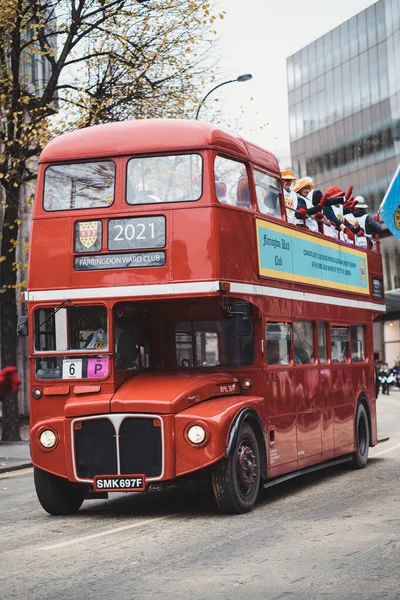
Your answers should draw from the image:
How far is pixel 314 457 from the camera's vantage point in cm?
1503

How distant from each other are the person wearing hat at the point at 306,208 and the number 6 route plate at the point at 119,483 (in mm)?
4763

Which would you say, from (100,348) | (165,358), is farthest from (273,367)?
(100,348)

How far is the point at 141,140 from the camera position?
12.3 meters

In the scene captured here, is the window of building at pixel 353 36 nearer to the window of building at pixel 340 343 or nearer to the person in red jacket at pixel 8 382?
the window of building at pixel 340 343

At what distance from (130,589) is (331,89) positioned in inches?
2755

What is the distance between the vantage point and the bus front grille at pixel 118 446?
11484mm

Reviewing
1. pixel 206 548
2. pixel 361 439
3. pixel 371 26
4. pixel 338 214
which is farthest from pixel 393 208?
pixel 371 26

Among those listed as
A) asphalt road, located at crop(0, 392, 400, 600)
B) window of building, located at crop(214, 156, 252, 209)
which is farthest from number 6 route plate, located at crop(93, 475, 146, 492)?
window of building, located at crop(214, 156, 252, 209)

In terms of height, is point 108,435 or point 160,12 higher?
point 160,12

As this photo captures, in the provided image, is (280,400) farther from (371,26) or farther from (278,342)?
(371,26)

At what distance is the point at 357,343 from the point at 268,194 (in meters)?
4.97

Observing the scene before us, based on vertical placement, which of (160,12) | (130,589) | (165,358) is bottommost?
(130,589)

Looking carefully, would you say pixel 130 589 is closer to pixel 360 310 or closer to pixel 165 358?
pixel 165 358

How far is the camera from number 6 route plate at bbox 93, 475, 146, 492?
452 inches
